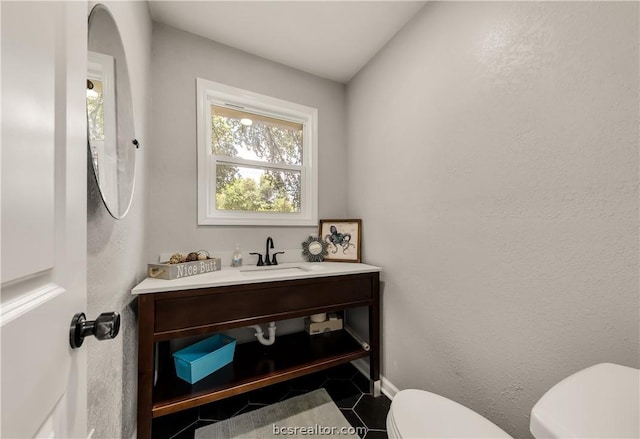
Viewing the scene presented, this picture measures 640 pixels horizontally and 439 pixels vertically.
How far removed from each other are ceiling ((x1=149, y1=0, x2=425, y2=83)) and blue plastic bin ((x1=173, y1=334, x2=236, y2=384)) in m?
2.09

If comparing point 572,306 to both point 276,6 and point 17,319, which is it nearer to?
point 17,319

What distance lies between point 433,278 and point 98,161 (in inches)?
62.3

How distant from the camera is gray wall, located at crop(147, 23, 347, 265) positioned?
157 cm

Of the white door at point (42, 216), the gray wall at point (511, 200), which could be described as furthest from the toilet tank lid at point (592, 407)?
the white door at point (42, 216)

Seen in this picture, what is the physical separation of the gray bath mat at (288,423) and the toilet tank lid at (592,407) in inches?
43.9

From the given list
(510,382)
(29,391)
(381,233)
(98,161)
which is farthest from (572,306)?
(98,161)

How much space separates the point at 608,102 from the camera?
30.4 inches

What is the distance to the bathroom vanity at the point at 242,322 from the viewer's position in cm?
108

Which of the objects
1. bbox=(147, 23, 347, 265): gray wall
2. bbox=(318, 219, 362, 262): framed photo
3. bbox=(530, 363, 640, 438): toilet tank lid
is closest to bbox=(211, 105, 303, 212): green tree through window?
bbox=(147, 23, 347, 265): gray wall

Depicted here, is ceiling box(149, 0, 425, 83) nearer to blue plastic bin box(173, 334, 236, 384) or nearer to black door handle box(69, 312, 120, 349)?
black door handle box(69, 312, 120, 349)

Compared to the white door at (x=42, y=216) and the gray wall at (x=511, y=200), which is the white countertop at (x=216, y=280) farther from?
the white door at (x=42, y=216)

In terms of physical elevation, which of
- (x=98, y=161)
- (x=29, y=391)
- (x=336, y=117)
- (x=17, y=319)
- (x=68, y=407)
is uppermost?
(x=336, y=117)

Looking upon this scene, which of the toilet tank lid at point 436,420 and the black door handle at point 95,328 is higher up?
the black door handle at point 95,328

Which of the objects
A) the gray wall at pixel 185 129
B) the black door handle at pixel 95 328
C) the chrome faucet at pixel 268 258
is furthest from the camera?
the chrome faucet at pixel 268 258
